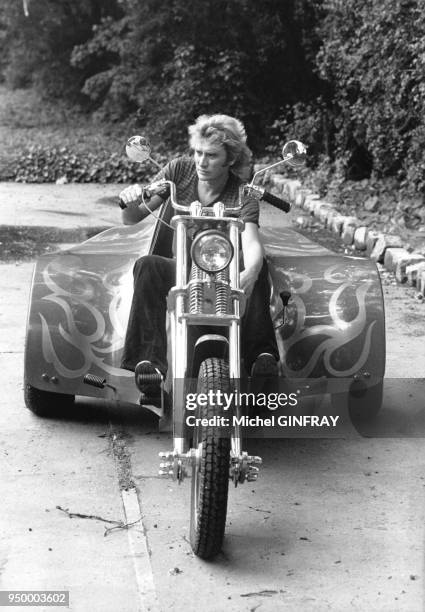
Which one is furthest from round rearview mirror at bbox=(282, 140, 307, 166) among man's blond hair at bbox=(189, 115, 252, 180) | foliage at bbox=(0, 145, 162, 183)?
foliage at bbox=(0, 145, 162, 183)

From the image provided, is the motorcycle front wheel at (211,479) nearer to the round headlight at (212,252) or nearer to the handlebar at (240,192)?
the round headlight at (212,252)

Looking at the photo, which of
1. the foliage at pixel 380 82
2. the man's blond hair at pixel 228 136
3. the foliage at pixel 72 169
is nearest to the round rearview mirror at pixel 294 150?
the man's blond hair at pixel 228 136

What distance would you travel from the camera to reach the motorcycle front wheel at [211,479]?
362 centimetres

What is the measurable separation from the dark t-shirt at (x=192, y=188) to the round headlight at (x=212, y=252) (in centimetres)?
88

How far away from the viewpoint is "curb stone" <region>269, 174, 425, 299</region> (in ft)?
27.2

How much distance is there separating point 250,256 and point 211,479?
130 cm

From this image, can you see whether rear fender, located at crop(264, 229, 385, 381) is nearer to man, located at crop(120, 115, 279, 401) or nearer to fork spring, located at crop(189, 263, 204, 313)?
man, located at crop(120, 115, 279, 401)

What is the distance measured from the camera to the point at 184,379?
4.00 metres

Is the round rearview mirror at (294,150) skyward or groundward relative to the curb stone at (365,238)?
skyward

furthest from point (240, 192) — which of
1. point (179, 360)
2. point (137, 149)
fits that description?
point (179, 360)

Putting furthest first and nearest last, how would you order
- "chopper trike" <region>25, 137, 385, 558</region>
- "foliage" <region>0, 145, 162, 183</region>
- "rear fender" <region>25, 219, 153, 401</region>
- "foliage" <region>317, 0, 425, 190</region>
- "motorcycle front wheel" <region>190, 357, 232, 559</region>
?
"foliage" <region>0, 145, 162, 183</region> → "foliage" <region>317, 0, 425, 190</region> → "rear fender" <region>25, 219, 153, 401</region> → "chopper trike" <region>25, 137, 385, 558</region> → "motorcycle front wheel" <region>190, 357, 232, 559</region>

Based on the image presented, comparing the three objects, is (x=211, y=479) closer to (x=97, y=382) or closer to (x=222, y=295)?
(x=222, y=295)

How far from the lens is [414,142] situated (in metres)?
10.4

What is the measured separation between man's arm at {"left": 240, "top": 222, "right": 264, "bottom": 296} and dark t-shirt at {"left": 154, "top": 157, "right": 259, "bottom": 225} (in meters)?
0.07
